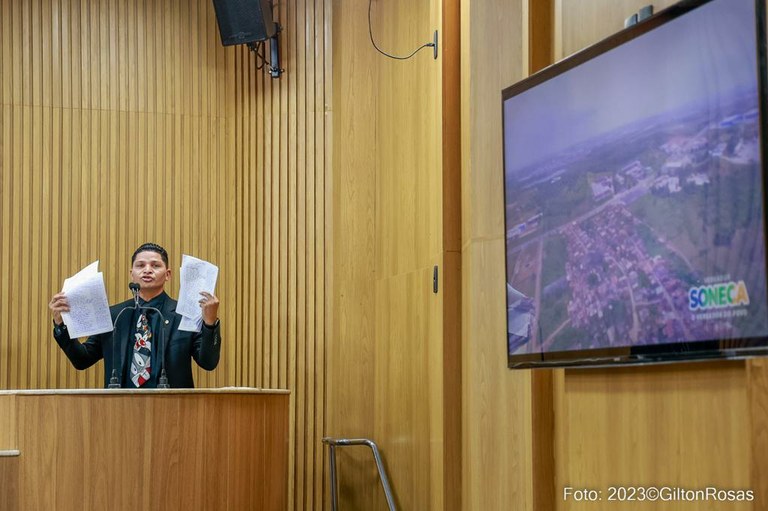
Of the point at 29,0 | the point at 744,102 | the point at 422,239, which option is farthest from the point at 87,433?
the point at 29,0

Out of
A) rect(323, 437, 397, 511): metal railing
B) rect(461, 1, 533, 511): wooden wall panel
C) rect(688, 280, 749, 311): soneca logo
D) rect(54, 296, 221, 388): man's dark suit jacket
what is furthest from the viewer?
rect(323, 437, 397, 511): metal railing

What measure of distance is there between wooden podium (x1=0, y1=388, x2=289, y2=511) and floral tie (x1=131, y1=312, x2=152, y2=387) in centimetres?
81

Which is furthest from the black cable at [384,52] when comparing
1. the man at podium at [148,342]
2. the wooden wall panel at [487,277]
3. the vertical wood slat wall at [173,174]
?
the man at podium at [148,342]

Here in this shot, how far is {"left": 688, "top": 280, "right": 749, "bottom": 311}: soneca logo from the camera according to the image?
7.63 ft

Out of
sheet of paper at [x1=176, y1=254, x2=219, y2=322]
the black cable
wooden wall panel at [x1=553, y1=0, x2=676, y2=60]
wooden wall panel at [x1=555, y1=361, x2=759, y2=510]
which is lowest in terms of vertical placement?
wooden wall panel at [x1=555, y1=361, x2=759, y2=510]

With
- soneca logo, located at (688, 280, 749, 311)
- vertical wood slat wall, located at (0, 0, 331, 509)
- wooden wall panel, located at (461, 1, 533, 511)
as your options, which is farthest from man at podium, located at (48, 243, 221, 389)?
soneca logo, located at (688, 280, 749, 311)

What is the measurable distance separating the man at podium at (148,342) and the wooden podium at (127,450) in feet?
2.35

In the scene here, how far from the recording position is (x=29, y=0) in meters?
6.19

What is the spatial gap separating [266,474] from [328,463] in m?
1.40

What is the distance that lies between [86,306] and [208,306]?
52 cm

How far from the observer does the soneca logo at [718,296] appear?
2.32 m

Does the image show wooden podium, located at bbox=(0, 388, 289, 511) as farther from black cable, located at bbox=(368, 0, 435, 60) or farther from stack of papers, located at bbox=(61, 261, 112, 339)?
black cable, located at bbox=(368, 0, 435, 60)

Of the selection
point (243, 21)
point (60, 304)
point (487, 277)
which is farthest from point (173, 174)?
point (487, 277)

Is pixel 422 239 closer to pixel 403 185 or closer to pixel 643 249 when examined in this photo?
pixel 403 185
